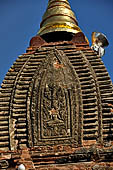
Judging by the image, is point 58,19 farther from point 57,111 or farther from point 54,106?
point 57,111

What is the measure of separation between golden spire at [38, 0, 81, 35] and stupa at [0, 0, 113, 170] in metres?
1.96

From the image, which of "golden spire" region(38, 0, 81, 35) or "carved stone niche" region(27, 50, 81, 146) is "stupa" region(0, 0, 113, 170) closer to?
"carved stone niche" region(27, 50, 81, 146)

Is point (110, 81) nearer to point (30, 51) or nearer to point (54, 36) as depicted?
point (30, 51)

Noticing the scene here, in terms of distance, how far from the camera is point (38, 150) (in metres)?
10.8

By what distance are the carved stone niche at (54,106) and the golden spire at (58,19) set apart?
3097mm

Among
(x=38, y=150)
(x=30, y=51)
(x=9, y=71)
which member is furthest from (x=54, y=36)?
(x=38, y=150)

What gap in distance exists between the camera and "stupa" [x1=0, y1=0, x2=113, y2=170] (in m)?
10.5

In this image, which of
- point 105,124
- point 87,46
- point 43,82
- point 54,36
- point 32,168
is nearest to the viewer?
point 32,168

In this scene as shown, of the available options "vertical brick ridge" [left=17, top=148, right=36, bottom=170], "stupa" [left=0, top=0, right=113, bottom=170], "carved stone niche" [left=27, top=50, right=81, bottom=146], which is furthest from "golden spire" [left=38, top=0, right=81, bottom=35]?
"vertical brick ridge" [left=17, top=148, right=36, bottom=170]

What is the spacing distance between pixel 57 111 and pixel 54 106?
0.19 m

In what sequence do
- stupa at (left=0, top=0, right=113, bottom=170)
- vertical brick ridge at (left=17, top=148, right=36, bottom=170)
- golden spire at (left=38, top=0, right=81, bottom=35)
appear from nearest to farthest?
vertical brick ridge at (left=17, top=148, right=36, bottom=170) → stupa at (left=0, top=0, right=113, bottom=170) → golden spire at (left=38, top=0, right=81, bottom=35)

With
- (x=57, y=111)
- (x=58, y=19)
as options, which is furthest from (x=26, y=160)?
(x=58, y=19)

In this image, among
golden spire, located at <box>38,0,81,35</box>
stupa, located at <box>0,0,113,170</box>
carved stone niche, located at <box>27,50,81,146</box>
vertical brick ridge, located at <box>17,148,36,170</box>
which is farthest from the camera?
golden spire, located at <box>38,0,81,35</box>

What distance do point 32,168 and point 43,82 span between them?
2.99 meters
